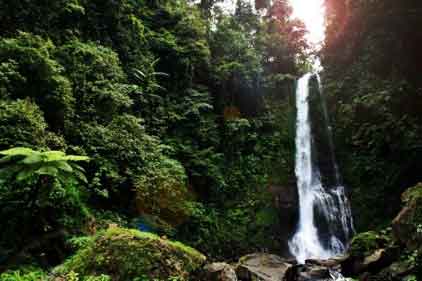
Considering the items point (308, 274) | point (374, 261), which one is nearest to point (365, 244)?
point (374, 261)

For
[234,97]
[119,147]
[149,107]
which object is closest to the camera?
[119,147]

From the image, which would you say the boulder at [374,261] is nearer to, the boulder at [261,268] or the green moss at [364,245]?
the green moss at [364,245]

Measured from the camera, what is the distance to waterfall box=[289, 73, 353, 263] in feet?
43.1

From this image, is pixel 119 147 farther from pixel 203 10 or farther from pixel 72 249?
pixel 203 10

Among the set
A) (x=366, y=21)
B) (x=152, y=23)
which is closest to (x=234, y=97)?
(x=152, y=23)

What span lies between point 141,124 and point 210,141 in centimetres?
373

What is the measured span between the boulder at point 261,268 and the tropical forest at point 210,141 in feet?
0.23

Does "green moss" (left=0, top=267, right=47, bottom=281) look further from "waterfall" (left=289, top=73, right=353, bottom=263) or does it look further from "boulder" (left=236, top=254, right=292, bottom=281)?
"waterfall" (left=289, top=73, right=353, bottom=263)

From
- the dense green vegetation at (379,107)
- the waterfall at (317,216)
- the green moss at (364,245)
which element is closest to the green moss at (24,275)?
the green moss at (364,245)

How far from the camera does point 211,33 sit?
1864 centimetres

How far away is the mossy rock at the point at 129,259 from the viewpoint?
14.8 feet

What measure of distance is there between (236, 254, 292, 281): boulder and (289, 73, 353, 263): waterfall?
3.04 metres

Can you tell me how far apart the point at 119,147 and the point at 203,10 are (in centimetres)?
1522

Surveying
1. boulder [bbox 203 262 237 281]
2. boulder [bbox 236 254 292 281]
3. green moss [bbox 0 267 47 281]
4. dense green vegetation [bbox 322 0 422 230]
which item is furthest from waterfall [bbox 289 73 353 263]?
green moss [bbox 0 267 47 281]
